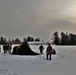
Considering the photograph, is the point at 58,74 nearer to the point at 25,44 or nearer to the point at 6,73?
the point at 6,73

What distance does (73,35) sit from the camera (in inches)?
7805

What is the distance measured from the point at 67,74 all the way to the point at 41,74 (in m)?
1.48

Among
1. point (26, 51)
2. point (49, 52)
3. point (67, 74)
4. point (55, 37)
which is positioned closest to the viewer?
point (67, 74)

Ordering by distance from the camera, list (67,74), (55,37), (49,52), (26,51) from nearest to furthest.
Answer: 1. (67,74)
2. (49,52)
3. (26,51)
4. (55,37)

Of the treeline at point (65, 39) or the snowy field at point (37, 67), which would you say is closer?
the snowy field at point (37, 67)

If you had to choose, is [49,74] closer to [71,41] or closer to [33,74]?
[33,74]

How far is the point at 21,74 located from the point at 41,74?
45.1 inches

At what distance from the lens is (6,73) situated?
14.1 meters

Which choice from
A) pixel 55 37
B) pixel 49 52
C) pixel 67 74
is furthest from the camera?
pixel 55 37

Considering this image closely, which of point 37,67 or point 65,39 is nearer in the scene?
point 37,67

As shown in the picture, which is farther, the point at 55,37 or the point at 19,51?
the point at 55,37

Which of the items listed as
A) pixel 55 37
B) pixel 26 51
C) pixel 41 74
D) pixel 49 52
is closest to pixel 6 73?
pixel 41 74

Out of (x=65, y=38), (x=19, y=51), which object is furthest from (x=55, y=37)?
(x=19, y=51)

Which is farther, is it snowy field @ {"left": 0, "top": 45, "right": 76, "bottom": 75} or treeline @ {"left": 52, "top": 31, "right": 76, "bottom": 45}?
treeline @ {"left": 52, "top": 31, "right": 76, "bottom": 45}
